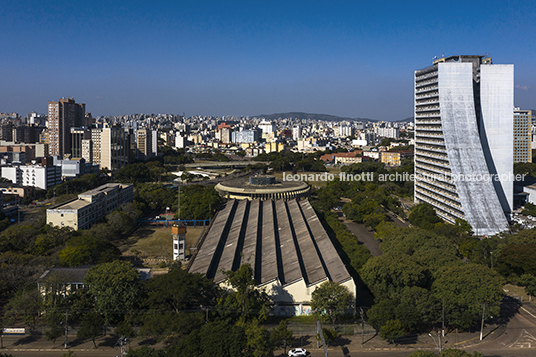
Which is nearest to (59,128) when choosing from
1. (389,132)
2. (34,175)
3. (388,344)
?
(34,175)

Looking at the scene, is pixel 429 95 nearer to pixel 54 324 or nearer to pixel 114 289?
pixel 114 289

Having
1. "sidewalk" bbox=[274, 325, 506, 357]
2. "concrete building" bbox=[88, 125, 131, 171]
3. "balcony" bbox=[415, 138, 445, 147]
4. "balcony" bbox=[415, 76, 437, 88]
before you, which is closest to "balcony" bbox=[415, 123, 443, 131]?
"balcony" bbox=[415, 138, 445, 147]

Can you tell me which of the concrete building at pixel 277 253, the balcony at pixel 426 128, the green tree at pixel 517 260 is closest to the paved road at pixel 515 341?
the green tree at pixel 517 260

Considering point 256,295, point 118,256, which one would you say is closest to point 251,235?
point 118,256

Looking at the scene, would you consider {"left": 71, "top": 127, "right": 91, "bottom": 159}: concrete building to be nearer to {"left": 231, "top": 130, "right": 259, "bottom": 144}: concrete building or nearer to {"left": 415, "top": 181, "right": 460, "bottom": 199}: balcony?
{"left": 415, "top": 181, "right": 460, "bottom": 199}: balcony

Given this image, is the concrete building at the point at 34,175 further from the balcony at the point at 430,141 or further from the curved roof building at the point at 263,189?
the balcony at the point at 430,141

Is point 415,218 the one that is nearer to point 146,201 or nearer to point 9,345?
point 146,201
